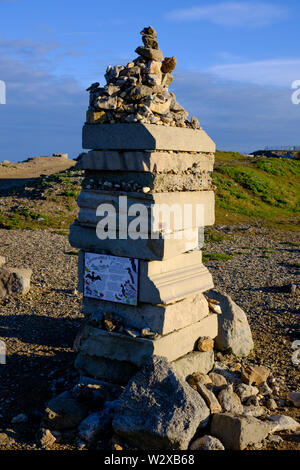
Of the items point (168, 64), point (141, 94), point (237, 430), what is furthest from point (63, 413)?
point (168, 64)

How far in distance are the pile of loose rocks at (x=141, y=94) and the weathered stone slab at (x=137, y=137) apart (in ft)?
0.33

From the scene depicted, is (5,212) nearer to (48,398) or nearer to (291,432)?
(48,398)

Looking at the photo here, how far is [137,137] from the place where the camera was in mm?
5637

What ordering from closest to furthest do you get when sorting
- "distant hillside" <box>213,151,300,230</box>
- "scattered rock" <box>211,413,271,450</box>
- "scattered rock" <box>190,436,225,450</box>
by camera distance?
"scattered rock" <box>190,436,225,450</box> → "scattered rock" <box>211,413,271,450</box> → "distant hillside" <box>213,151,300,230</box>

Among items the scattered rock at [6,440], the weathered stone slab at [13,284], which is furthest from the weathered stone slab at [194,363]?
the weathered stone slab at [13,284]

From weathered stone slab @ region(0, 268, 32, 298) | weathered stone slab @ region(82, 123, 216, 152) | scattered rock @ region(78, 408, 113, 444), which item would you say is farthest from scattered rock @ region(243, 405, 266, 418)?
weathered stone slab @ region(0, 268, 32, 298)

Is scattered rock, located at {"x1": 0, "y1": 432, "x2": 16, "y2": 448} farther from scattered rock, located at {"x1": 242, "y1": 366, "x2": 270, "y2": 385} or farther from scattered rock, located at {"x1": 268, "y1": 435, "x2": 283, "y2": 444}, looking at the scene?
scattered rock, located at {"x1": 242, "y1": 366, "x2": 270, "y2": 385}

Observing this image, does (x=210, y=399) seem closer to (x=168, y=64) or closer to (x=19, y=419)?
(x=19, y=419)

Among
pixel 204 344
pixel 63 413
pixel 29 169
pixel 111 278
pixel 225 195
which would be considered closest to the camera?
pixel 63 413

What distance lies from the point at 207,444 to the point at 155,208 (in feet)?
8.65

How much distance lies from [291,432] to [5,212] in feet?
54.9

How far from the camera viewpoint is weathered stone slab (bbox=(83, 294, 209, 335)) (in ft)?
19.0

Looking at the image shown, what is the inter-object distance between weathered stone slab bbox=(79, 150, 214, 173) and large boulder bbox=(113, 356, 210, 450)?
2306 mm

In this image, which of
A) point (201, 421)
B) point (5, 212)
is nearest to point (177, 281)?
point (201, 421)
